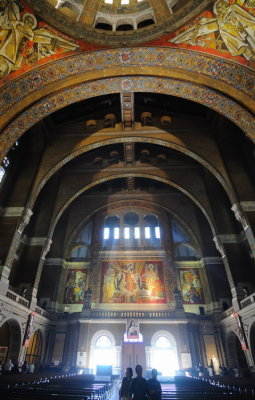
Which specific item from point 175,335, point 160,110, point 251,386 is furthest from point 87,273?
point 251,386

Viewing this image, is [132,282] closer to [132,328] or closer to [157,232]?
[132,328]

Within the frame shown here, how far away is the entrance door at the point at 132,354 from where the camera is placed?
15.2 metres

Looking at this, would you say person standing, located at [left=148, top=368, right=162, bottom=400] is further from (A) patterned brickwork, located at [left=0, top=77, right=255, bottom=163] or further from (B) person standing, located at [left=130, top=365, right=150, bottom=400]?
(A) patterned brickwork, located at [left=0, top=77, right=255, bottom=163]

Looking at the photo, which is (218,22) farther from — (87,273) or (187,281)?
(87,273)

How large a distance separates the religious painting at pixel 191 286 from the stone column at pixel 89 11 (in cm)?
1717

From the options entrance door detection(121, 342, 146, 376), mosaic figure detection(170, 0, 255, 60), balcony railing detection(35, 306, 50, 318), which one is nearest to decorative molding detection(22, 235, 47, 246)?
balcony railing detection(35, 306, 50, 318)

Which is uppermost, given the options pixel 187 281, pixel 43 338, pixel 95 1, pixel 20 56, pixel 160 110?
pixel 160 110

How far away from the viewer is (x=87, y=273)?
64.7ft

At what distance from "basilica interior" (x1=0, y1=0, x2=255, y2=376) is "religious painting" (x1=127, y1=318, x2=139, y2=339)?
3.5 inches

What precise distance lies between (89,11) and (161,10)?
317 centimetres

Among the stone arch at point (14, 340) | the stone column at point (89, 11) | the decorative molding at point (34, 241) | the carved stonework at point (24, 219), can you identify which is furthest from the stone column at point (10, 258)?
the stone column at point (89, 11)

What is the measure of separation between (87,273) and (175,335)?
7856 millimetres

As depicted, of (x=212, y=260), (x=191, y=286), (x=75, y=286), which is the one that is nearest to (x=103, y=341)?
(x=75, y=286)

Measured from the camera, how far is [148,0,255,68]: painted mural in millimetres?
9516
